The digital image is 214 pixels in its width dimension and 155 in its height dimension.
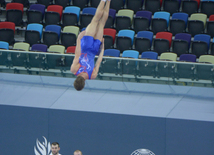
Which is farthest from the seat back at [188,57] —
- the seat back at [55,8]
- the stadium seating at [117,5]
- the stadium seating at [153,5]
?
the seat back at [55,8]

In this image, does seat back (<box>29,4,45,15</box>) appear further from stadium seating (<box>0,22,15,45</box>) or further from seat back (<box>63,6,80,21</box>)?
stadium seating (<box>0,22,15,45</box>)

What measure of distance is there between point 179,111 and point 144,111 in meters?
0.83

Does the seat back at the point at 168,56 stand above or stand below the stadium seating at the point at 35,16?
below

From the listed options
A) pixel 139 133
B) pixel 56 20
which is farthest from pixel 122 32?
pixel 139 133

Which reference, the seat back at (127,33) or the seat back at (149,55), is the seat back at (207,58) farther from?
the seat back at (127,33)

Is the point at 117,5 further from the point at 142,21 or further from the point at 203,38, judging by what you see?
the point at 203,38

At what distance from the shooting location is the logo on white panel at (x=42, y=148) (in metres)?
9.51

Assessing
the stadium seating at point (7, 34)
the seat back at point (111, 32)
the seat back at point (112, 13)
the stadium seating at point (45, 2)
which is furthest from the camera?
the stadium seating at point (45, 2)

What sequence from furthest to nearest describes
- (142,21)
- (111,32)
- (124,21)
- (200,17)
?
(124,21) < (142,21) < (200,17) < (111,32)

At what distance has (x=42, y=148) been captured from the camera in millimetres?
9562

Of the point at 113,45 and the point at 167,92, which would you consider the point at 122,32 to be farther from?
the point at 167,92

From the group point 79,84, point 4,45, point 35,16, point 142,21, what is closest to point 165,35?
point 142,21

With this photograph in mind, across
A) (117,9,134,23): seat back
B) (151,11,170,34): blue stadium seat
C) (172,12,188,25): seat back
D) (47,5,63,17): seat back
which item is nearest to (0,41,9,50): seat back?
(47,5,63,17): seat back

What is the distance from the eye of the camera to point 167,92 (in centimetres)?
938
